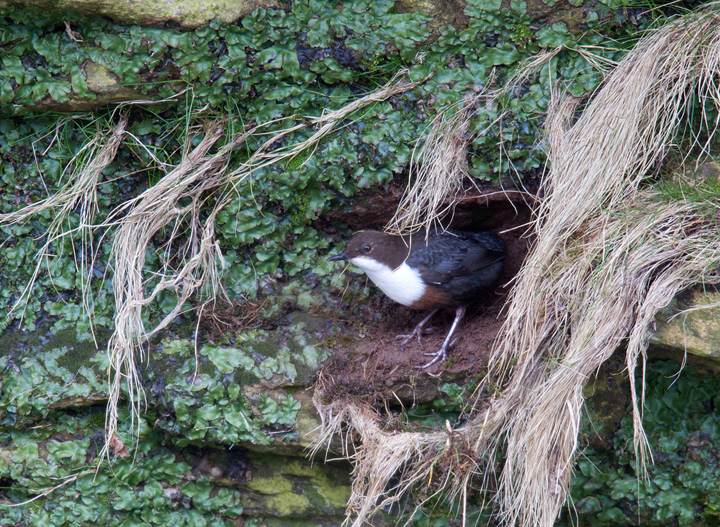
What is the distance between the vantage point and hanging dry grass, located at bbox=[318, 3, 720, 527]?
3123 mm

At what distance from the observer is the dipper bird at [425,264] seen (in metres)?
4.05

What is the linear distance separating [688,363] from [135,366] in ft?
11.0

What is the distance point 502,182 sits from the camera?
159 inches

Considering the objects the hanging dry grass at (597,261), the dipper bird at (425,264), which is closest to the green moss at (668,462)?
the hanging dry grass at (597,261)

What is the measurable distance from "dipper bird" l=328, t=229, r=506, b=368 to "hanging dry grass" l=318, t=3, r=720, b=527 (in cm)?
61

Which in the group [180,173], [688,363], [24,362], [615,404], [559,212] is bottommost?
[24,362]

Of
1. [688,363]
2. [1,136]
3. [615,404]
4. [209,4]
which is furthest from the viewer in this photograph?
[1,136]

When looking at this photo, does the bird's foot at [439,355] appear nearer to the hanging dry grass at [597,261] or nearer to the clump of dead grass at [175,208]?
the hanging dry grass at [597,261]

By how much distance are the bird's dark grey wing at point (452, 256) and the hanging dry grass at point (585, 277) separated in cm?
60

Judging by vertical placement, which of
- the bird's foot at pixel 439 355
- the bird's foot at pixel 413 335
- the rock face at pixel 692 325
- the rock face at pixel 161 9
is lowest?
the bird's foot at pixel 413 335

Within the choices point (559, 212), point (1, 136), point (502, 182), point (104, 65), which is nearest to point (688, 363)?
point (559, 212)

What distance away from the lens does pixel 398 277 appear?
161 inches

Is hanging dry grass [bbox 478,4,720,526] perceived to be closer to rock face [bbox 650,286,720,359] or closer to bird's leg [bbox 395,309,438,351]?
rock face [bbox 650,286,720,359]

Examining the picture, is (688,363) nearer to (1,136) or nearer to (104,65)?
(104,65)
